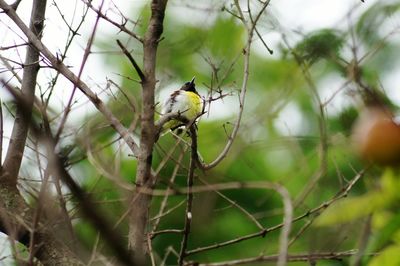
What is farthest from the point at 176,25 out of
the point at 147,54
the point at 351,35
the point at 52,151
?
the point at 52,151

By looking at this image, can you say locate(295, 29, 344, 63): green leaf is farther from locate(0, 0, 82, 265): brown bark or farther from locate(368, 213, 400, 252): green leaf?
locate(0, 0, 82, 265): brown bark

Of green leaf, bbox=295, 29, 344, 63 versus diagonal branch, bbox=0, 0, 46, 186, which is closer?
green leaf, bbox=295, 29, 344, 63

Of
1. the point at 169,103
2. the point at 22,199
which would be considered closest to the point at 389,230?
the point at 22,199

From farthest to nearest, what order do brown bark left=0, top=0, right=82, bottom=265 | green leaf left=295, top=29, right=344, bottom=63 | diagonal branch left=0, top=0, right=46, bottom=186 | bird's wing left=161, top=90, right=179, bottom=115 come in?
bird's wing left=161, top=90, right=179, bottom=115, diagonal branch left=0, top=0, right=46, bottom=186, brown bark left=0, top=0, right=82, bottom=265, green leaf left=295, top=29, right=344, bottom=63

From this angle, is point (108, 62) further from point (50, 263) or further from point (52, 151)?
point (52, 151)

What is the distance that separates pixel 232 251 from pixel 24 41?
151 inches

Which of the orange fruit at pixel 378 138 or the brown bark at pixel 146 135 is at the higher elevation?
the brown bark at pixel 146 135

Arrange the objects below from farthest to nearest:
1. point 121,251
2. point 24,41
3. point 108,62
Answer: point 108,62 → point 24,41 → point 121,251

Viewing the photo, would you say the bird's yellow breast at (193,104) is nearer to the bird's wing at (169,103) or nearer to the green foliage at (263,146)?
the bird's wing at (169,103)

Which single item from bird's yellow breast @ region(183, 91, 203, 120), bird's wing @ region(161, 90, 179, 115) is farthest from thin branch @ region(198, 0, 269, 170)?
bird's wing @ region(161, 90, 179, 115)

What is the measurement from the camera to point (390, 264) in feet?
2.72

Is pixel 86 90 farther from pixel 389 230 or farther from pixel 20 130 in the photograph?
pixel 389 230

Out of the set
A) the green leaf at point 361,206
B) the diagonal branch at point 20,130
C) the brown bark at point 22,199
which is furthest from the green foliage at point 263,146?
the diagonal branch at point 20,130

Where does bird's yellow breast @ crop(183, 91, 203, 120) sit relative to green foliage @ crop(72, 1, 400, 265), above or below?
above
